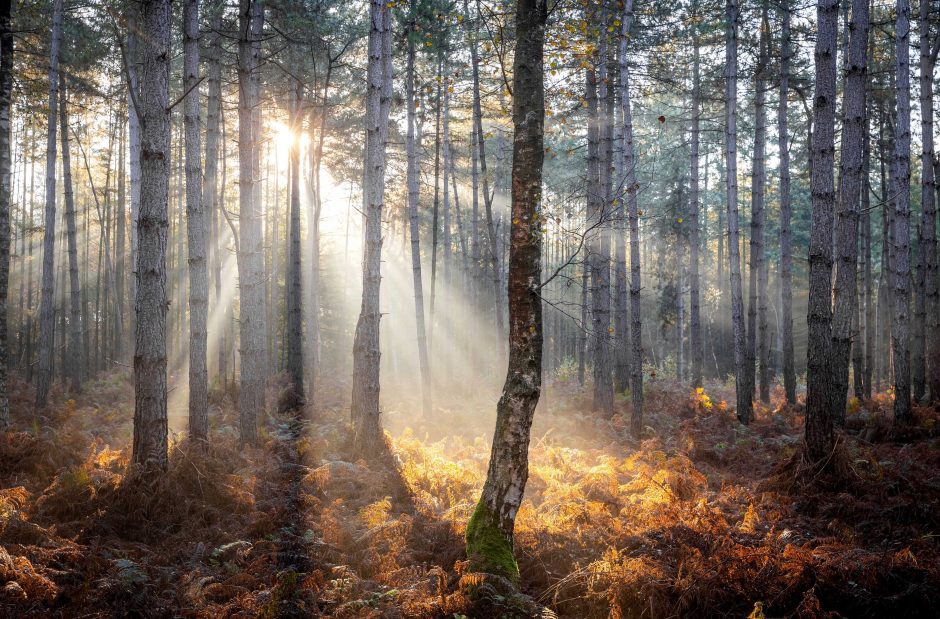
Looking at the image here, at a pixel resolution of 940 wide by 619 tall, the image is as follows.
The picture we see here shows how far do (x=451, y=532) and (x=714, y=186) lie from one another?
A: 37.8 m

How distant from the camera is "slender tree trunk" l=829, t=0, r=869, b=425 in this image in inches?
350

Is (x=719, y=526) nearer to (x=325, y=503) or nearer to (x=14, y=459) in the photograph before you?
(x=325, y=503)

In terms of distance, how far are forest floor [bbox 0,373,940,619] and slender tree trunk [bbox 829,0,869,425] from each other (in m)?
1.34

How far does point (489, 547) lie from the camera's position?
4.83 meters

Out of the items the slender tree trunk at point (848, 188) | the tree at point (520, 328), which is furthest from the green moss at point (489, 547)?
the slender tree trunk at point (848, 188)

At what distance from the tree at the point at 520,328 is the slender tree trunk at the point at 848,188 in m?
5.73

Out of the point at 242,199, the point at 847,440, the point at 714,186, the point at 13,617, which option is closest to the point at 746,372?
the point at 847,440

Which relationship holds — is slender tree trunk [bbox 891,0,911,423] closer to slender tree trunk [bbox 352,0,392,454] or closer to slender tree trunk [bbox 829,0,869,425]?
slender tree trunk [bbox 829,0,869,425]

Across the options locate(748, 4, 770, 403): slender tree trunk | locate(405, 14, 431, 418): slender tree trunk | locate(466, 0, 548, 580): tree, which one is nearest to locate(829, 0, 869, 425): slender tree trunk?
locate(748, 4, 770, 403): slender tree trunk

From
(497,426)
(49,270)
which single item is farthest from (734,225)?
(49,270)

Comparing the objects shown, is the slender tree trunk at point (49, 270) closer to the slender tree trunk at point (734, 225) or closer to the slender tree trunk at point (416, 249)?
the slender tree trunk at point (416, 249)

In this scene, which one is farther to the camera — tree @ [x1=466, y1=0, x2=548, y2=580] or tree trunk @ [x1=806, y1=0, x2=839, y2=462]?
tree trunk @ [x1=806, y1=0, x2=839, y2=462]

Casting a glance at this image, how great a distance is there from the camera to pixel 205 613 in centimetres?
401

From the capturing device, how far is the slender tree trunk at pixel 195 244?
8070 millimetres
